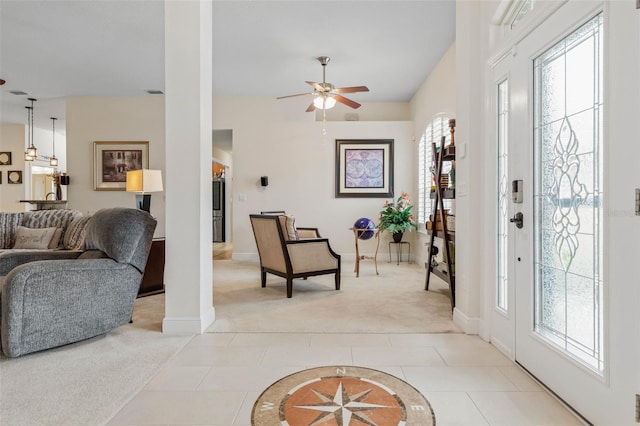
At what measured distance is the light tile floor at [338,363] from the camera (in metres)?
1.68

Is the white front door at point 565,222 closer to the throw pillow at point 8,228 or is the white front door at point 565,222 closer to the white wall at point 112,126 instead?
the throw pillow at point 8,228

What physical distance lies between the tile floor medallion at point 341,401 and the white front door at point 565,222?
2.39 feet

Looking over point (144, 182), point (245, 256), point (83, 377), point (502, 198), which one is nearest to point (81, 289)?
point (83, 377)

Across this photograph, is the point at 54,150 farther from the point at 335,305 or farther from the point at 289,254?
the point at 335,305

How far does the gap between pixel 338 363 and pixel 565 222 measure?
4.91 ft

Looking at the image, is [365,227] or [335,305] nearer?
[335,305]

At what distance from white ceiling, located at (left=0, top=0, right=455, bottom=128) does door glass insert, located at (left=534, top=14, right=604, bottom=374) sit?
2281 mm

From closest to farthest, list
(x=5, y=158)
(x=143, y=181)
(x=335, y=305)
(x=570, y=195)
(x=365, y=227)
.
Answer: (x=570, y=195) → (x=335, y=305) → (x=143, y=181) → (x=365, y=227) → (x=5, y=158)

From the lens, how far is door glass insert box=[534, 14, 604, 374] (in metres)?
1.60

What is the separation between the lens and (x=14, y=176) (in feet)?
27.8

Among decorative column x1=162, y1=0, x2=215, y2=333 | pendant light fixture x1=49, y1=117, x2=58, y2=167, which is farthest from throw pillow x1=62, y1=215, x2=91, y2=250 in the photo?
pendant light fixture x1=49, y1=117, x2=58, y2=167

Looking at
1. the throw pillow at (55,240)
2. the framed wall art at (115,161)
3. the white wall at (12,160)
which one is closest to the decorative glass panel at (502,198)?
the throw pillow at (55,240)

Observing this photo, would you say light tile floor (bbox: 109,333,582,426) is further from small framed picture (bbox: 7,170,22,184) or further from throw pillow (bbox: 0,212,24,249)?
small framed picture (bbox: 7,170,22,184)

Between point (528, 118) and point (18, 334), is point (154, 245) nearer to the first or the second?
point (18, 334)
